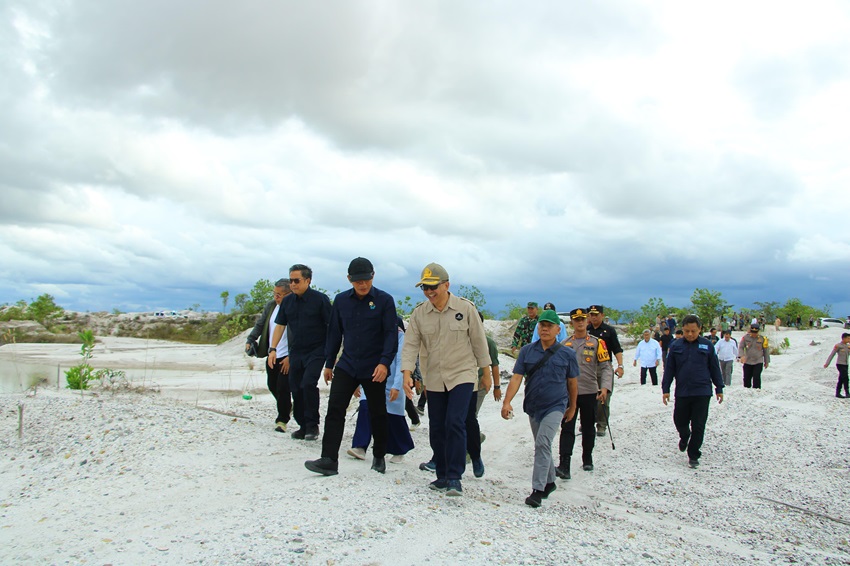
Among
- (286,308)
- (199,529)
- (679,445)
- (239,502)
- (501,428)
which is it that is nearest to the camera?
(199,529)

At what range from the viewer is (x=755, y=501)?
7.48 metres

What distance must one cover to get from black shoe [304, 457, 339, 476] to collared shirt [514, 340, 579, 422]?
1.93m

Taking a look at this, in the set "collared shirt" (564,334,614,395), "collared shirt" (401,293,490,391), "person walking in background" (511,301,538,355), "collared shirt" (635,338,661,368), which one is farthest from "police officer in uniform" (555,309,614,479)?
"collared shirt" (635,338,661,368)

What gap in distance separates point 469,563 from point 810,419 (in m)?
10.4

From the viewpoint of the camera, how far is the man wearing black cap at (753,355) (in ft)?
55.9

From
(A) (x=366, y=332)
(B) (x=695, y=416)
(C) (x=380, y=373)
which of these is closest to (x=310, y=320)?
(A) (x=366, y=332)

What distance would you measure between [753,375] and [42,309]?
47.7 meters

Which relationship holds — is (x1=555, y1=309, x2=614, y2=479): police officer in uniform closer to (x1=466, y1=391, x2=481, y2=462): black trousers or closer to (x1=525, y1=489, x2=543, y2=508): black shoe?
(x1=466, y1=391, x2=481, y2=462): black trousers

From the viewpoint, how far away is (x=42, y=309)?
48000mm

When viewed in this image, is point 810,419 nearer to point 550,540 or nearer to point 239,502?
point 550,540

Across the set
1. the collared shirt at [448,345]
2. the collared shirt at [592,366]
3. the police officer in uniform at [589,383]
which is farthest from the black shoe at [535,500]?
the collared shirt at [592,366]

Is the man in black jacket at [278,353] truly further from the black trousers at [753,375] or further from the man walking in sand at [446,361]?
the black trousers at [753,375]

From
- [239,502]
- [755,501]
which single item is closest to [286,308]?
[239,502]

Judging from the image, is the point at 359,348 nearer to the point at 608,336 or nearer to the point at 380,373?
the point at 380,373
